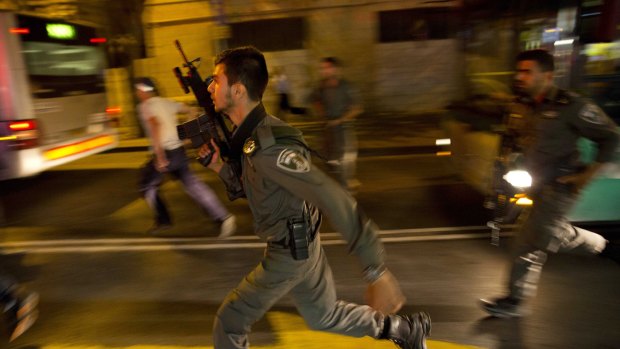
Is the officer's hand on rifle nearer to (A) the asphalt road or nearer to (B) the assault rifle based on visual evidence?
(B) the assault rifle

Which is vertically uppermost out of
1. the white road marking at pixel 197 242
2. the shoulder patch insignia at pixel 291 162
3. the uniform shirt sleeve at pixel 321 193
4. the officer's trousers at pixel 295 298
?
the shoulder patch insignia at pixel 291 162

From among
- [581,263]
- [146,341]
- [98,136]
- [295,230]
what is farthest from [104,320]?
[98,136]

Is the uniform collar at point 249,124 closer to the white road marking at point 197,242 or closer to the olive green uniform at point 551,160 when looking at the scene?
the olive green uniform at point 551,160

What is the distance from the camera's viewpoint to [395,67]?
14.2 metres

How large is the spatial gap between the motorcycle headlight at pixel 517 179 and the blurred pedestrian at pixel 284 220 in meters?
1.66

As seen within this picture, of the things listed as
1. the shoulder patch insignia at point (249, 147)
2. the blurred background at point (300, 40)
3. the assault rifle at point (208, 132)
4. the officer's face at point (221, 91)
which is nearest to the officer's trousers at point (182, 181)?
the assault rifle at point (208, 132)

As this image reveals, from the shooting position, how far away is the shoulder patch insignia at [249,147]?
2.09 m

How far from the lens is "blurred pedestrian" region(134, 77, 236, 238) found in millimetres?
5016

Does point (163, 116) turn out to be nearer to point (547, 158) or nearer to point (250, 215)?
point (250, 215)

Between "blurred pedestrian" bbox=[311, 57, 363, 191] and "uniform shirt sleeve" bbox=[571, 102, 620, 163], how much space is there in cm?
343

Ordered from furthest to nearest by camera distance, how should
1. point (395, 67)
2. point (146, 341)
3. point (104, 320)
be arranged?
point (395, 67)
point (104, 320)
point (146, 341)

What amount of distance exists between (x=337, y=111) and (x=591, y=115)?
356 centimetres

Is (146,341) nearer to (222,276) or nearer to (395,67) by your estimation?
(222,276)

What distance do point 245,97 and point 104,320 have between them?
2346mm
